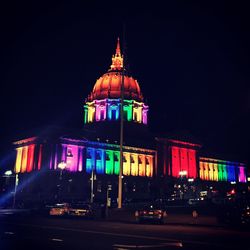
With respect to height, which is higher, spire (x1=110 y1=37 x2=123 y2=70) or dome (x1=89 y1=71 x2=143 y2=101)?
spire (x1=110 y1=37 x2=123 y2=70)

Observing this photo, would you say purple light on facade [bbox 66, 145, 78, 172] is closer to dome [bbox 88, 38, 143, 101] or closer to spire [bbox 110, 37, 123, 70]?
dome [bbox 88, 38, 143, 101]

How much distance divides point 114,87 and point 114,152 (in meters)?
29.9

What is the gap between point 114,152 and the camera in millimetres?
101688

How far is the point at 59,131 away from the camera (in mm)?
91688

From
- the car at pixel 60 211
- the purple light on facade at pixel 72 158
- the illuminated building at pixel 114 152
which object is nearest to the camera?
the car at pixel 60 211

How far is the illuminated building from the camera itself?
89500mm

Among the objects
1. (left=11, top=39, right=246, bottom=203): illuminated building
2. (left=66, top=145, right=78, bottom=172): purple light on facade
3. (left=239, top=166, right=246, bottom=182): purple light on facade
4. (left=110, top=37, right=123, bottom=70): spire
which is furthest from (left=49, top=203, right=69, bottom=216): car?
(left=239, top=166, right=246, bottom=182): purple light on facade

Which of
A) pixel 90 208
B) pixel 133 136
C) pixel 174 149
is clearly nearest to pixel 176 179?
pixel 174 149

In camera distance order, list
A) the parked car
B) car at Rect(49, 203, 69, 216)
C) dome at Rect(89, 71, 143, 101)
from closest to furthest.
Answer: the parked car
car at Rect(49, 203, 69, 216)
dome at Rect(89, 71, 143, 101)

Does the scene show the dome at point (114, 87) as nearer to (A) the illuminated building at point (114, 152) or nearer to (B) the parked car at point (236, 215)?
(A) the illuminated building at point (114, 152)

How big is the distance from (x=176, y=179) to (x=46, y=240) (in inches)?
3760

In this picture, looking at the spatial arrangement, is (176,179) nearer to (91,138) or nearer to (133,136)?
(133,136)

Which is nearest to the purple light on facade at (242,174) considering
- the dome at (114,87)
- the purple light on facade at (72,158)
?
the dome at (114,87)

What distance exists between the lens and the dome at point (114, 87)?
4822 inches
